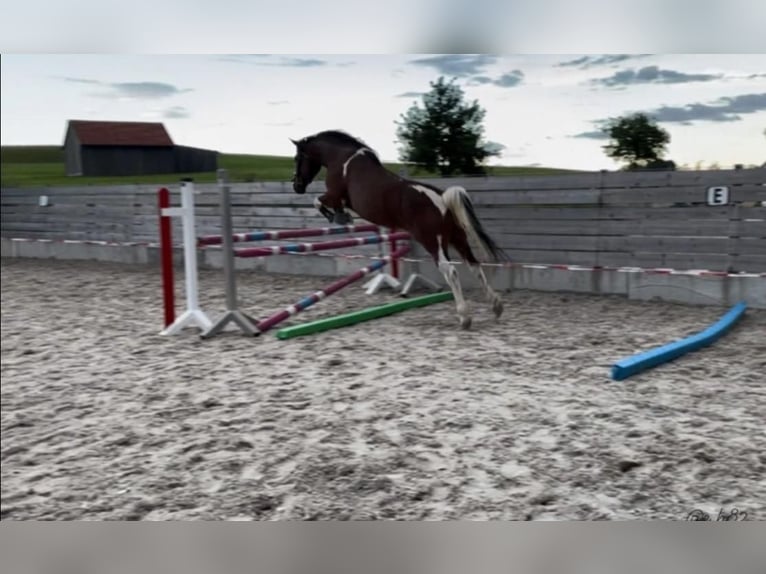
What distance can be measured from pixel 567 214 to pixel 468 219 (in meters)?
0.37

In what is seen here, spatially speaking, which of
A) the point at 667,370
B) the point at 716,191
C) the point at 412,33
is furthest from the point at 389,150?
the point at 667,370

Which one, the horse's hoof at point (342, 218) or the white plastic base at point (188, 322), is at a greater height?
the horse's hoof at point (342, 218)

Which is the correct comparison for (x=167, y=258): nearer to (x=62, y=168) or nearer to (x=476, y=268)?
(x=476, y=268)

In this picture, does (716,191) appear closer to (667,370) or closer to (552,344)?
(667,370)

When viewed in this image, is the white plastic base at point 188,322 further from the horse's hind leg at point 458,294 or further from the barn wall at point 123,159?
the barn wall at point 123,159

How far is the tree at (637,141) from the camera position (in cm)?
141

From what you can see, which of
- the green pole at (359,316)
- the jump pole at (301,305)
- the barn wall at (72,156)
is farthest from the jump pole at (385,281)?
the barn wall at (72,156)

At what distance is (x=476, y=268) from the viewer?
2.90 meters

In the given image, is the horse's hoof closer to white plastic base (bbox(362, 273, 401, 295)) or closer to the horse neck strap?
the horse neck strap

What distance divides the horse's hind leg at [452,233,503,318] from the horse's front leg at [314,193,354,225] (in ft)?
2.35

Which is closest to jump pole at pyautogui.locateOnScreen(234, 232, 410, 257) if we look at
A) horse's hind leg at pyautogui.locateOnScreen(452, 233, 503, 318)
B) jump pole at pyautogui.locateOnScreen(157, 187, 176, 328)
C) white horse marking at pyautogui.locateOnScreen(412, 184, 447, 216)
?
jump pole at pyautogui.locateOnScreen(157, 187, 176, 328)

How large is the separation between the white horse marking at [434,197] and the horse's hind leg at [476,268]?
29cm

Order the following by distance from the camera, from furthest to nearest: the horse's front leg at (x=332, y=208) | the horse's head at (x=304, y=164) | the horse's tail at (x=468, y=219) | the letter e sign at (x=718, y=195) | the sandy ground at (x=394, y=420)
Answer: the horse's tail at (x=468, y=219), the horse's front leg at (x=332, y=208), the letter e sign at (x=718, y=195), the horse's head at (x=304, y=164), the sandy ground at (x=394, y=420)

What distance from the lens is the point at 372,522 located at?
1.25 meters
